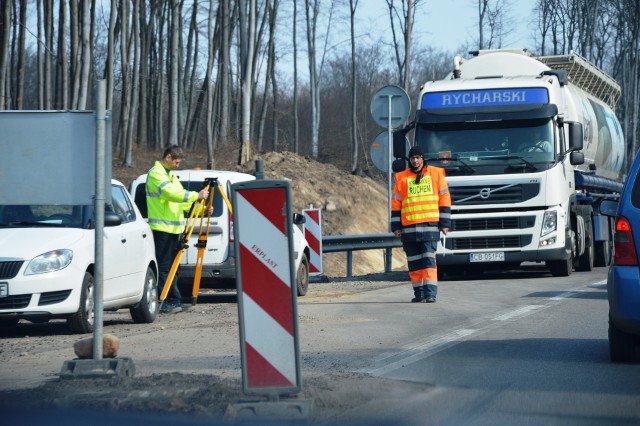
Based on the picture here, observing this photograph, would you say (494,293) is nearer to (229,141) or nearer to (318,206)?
(318,206)

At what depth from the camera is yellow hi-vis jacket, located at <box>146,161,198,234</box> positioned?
1470 cm

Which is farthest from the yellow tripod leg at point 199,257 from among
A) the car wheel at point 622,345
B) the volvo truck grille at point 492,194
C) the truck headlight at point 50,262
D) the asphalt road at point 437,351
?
the car wheel at point 622,345

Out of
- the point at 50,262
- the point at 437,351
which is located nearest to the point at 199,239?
the point at 50,262

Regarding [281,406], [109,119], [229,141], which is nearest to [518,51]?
[109,119]

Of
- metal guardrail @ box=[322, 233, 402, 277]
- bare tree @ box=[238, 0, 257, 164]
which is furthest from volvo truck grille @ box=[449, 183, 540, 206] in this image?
bare tree @ box=[238, 0, 257, 164]

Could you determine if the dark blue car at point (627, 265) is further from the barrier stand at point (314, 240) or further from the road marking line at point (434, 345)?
the barrier stand at point (314, 240)

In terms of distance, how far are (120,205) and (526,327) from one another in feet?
15.5

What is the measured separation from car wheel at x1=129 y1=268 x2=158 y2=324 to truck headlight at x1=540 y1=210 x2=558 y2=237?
8519 millimetres

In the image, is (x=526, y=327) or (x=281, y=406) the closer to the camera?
(x=281, y=406)

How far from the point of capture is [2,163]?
8820mm

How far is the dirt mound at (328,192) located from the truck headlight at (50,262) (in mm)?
23951

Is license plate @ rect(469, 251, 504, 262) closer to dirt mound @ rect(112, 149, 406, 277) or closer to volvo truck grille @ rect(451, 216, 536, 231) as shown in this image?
volvo truck grille @ rect(451, 216, 536, 231)

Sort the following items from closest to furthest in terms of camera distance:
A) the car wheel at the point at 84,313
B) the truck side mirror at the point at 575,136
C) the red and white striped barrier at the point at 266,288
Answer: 1. the red and white striped barrier at the point at 266,288
2. the car wheel at the point at 84,313
3. the truck side mirror at the point at 575,136

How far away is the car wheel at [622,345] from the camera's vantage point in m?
9.48
